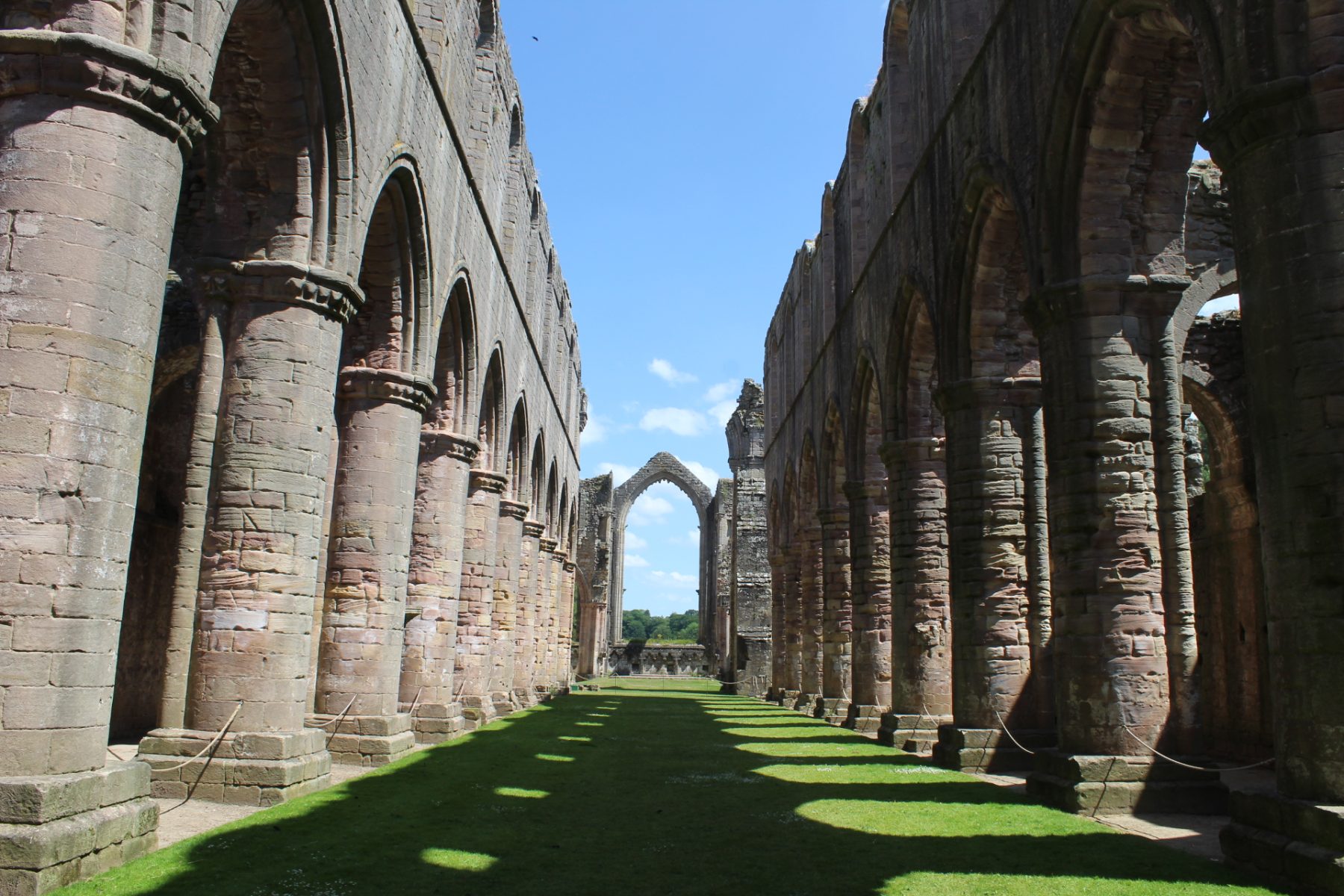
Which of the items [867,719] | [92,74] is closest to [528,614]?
[867,719]

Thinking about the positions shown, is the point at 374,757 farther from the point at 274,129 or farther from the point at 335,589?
the point at 274,129

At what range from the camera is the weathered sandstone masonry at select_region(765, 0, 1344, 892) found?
554 cm

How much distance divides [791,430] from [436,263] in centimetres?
1521

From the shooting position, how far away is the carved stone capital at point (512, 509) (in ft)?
66.2

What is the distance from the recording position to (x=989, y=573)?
11.1m

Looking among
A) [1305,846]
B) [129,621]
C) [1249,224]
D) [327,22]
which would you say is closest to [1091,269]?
[1249,224]

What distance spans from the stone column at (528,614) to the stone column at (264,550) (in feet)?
44.3

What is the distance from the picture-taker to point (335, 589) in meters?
10.7

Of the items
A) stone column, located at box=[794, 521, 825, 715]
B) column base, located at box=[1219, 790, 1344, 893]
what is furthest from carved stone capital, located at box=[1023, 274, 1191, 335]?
stone column, located at box=[794, 521, 825, 715]

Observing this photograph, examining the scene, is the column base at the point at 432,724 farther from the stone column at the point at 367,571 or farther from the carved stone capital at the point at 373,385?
the carved stone capital at the point at 373,385

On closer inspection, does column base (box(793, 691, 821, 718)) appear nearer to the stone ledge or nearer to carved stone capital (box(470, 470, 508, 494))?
carved stone capital (box(470, 470, 508, 494))

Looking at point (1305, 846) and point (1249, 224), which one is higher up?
point (1249, 224)

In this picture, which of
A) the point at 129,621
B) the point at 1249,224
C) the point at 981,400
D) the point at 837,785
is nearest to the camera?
the point at 1249,224

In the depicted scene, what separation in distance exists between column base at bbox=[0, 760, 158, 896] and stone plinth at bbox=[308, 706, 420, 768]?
16.2 ft
